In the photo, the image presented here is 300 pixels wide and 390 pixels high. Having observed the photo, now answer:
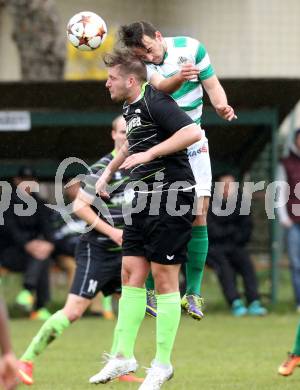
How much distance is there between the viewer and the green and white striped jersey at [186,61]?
8.07 m

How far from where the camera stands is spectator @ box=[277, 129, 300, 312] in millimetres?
14977

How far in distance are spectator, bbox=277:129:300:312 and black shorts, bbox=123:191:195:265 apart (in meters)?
7.66

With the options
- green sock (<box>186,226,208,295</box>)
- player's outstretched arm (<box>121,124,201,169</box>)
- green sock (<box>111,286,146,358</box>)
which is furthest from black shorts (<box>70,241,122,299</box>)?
player's outstretched arm (<box>121,124,201,169</box>)

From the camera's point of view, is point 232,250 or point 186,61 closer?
point 186,61

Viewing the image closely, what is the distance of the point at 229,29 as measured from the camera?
2630 centimetres

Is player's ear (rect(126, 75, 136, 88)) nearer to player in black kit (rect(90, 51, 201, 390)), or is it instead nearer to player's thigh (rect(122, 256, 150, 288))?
player in black kit (rect(90, 51, 201, 390))

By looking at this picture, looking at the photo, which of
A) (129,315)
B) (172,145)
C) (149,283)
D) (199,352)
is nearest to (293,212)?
(199,352)

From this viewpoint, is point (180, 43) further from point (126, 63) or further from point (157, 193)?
point (157, 193)

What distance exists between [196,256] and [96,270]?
155cm

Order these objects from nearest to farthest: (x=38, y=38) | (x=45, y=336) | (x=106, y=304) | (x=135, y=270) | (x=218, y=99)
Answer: (x=135, y=270) < (x=218, y=99) < (x=45, y=336) < (x=106, y=304) < (x=38, y=38)

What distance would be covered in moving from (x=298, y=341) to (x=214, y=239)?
22.6ft

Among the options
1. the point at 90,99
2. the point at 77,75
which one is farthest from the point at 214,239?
the point at 77,75

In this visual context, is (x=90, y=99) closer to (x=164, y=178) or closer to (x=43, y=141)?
(x=43, y=141)

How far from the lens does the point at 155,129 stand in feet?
24.2
